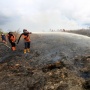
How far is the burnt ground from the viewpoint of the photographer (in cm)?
1058

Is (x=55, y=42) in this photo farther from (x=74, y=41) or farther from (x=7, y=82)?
(x=7, y=82)

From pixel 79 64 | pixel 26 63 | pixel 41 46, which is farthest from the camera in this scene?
pixel 41 46

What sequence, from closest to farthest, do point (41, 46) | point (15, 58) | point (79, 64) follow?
point (79, 64)
point (15, 58)
point (41, 46)

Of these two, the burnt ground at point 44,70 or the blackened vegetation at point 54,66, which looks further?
the blackened vegetation at point 54,66

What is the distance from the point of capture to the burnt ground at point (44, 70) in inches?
416

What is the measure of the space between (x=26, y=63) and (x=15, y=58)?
1423 mm

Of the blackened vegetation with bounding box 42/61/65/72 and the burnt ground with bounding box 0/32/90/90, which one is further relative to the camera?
the blackened vegetation with bounding box 42/61/65/72

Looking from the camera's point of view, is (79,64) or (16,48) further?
(16,48)

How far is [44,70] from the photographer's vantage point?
1238 centimetres


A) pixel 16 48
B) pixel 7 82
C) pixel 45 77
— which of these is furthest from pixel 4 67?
pixel 16 48

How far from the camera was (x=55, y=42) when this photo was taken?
18.4 meters

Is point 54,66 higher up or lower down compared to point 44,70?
higher up

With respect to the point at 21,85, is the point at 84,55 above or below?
above

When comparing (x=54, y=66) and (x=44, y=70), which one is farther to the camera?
(x=54, y=66)
